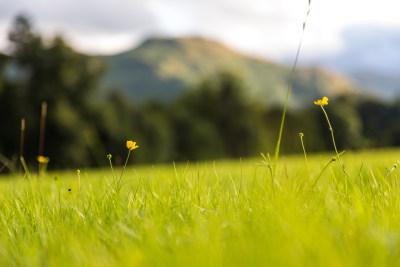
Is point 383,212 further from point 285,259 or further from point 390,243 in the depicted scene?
point 285,259

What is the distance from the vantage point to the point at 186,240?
168 centimetres

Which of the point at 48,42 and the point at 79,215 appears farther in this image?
the point at 48,42

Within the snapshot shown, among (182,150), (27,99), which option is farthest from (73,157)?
(182,150)

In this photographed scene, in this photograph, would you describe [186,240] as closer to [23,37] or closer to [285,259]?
[285,259]

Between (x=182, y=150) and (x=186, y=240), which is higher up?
(x=186, y=240)

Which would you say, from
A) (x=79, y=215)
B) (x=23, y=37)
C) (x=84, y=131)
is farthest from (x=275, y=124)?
(x=79, y=215)

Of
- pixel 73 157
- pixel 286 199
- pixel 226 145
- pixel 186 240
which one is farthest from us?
pixel 226 145

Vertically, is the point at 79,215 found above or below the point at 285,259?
below

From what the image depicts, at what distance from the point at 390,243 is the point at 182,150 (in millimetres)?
57057

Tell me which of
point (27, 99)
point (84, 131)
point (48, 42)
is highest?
point (48, 42)

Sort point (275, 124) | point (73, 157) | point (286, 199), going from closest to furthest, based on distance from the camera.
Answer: point (286, 199) < point (73, 157) < point (275, 124)

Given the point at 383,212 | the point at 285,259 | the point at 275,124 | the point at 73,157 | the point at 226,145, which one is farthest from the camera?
the point at 275,124

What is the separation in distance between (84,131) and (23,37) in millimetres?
10817

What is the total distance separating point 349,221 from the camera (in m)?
1.76
